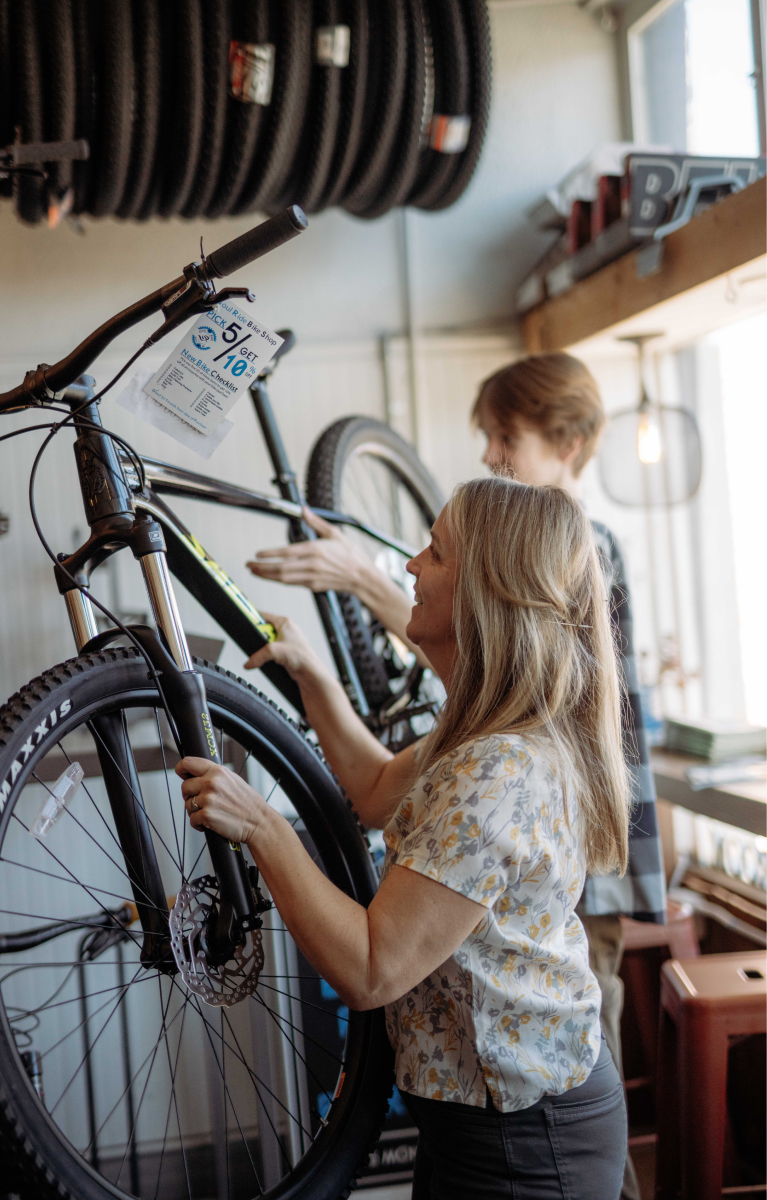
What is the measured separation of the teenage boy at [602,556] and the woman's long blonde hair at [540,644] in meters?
0.24

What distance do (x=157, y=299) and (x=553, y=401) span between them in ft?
2.84

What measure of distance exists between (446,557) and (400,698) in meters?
0.70

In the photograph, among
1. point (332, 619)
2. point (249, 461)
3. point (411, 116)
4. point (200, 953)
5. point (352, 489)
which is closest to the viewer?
point (200, 953)

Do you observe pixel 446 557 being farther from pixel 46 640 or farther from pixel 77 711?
pixel 46 640

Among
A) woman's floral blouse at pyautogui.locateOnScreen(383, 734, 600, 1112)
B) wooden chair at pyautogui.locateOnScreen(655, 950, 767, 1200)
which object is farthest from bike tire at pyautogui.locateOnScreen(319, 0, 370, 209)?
wooden chair at pyautogui.locateOnScreen(655, 950, 767, 1200)

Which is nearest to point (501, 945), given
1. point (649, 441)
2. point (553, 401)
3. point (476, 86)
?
point (553, 401)

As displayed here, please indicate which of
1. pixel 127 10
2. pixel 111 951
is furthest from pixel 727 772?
Answer: pixel 127 10

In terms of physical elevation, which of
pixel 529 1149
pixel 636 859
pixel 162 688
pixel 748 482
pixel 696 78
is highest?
pixel 696 78

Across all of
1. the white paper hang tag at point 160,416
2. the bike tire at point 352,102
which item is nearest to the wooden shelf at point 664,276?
the bike tire at point 352,102

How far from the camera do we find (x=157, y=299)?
0.96 m

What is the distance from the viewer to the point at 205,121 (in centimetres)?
181

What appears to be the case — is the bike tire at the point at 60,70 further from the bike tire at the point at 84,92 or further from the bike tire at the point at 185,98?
the bike tire at the point at 185,98

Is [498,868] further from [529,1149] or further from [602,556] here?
[602,556]

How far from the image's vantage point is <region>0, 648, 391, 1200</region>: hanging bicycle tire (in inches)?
35.5
